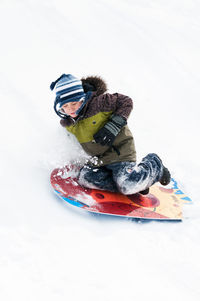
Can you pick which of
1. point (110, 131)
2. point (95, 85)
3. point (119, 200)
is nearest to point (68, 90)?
point (95, 85)

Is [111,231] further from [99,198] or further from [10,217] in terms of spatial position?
[10,217]

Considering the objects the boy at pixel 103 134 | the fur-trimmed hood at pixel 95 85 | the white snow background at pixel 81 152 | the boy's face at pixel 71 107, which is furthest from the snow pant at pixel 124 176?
the fur-trimmed hood at pixel 95 85

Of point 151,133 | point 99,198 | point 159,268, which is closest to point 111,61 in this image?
point 151,133

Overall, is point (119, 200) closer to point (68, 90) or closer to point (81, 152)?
point (81, 152)

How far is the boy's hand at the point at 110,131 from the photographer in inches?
80.0

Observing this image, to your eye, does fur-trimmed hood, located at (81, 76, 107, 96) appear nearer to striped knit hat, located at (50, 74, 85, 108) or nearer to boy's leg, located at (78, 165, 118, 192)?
striped knit hat, located at (50, 74, 85, 108)

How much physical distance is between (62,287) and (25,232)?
38 cm

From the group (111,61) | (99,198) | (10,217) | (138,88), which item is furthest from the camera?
(111,61)

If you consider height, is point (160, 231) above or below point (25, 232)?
above

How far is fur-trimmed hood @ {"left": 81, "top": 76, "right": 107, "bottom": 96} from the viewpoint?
87.1 inches

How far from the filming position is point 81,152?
7.81ft

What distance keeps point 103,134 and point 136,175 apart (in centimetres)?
39

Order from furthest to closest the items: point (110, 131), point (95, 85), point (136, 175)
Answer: point (95, 85) < point (136, 175) < point (110, 131)

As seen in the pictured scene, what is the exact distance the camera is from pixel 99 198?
83.7 inches
